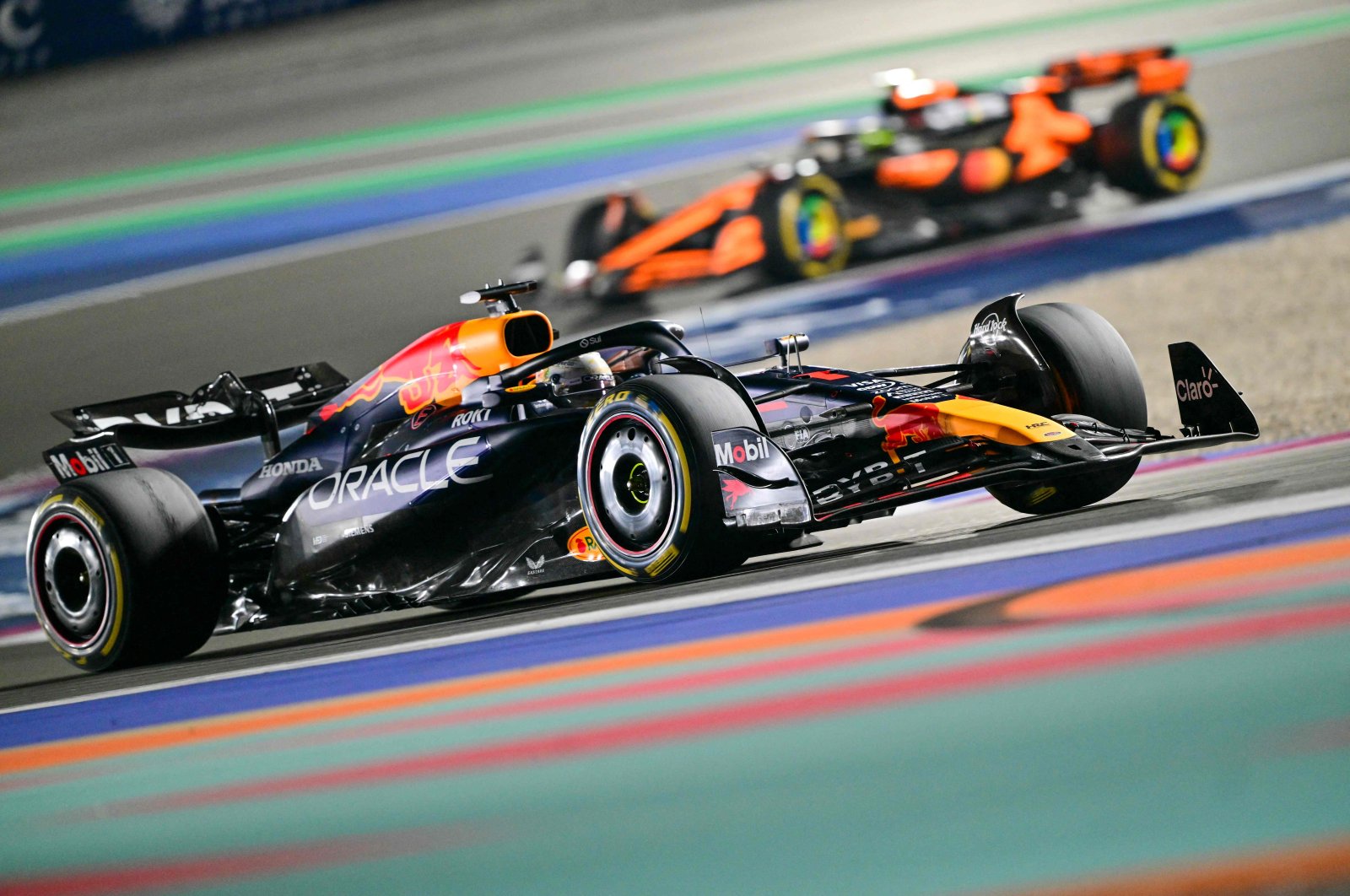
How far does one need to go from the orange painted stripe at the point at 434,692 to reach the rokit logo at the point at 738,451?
40.2 inches

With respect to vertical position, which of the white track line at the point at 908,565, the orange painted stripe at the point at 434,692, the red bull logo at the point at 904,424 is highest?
the red bull logo at the point at 904,424

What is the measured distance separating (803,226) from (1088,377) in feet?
23.9

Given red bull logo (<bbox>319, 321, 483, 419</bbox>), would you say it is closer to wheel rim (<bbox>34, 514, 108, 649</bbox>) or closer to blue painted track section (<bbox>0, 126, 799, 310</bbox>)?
wheel rim (<bbox>34, 514, 108, 649</bbox>)

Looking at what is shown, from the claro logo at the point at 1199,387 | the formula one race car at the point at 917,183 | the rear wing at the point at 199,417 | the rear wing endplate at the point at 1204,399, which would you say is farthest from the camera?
the formula one race car at the point at 917,183

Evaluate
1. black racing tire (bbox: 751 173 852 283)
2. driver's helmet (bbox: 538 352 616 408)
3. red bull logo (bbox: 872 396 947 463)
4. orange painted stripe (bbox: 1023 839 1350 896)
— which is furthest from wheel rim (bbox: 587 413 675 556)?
black racing tire (bbox: 751 173 852 283)

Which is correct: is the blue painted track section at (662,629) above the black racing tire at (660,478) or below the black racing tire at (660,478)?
below

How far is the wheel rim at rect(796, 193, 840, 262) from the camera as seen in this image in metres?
13.0

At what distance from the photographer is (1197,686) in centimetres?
284

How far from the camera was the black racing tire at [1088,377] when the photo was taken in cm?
584

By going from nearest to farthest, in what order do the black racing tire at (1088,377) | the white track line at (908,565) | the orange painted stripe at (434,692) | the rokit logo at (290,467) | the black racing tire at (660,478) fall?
the orange painted stripe at (434,692) → the white track line at (908,565) → the black racing tire at (660,478) → the black racing tire at (1088,377) → the rokit logo at (290,467)

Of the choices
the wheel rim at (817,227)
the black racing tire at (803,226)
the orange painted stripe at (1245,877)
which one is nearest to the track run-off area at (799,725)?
the orange painted stripe at (1245,877)

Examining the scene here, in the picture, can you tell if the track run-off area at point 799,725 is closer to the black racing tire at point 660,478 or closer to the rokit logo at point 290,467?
the black racing tire at point 660,478

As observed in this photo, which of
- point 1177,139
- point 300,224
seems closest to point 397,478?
point 1177,139

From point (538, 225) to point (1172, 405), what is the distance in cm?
788
